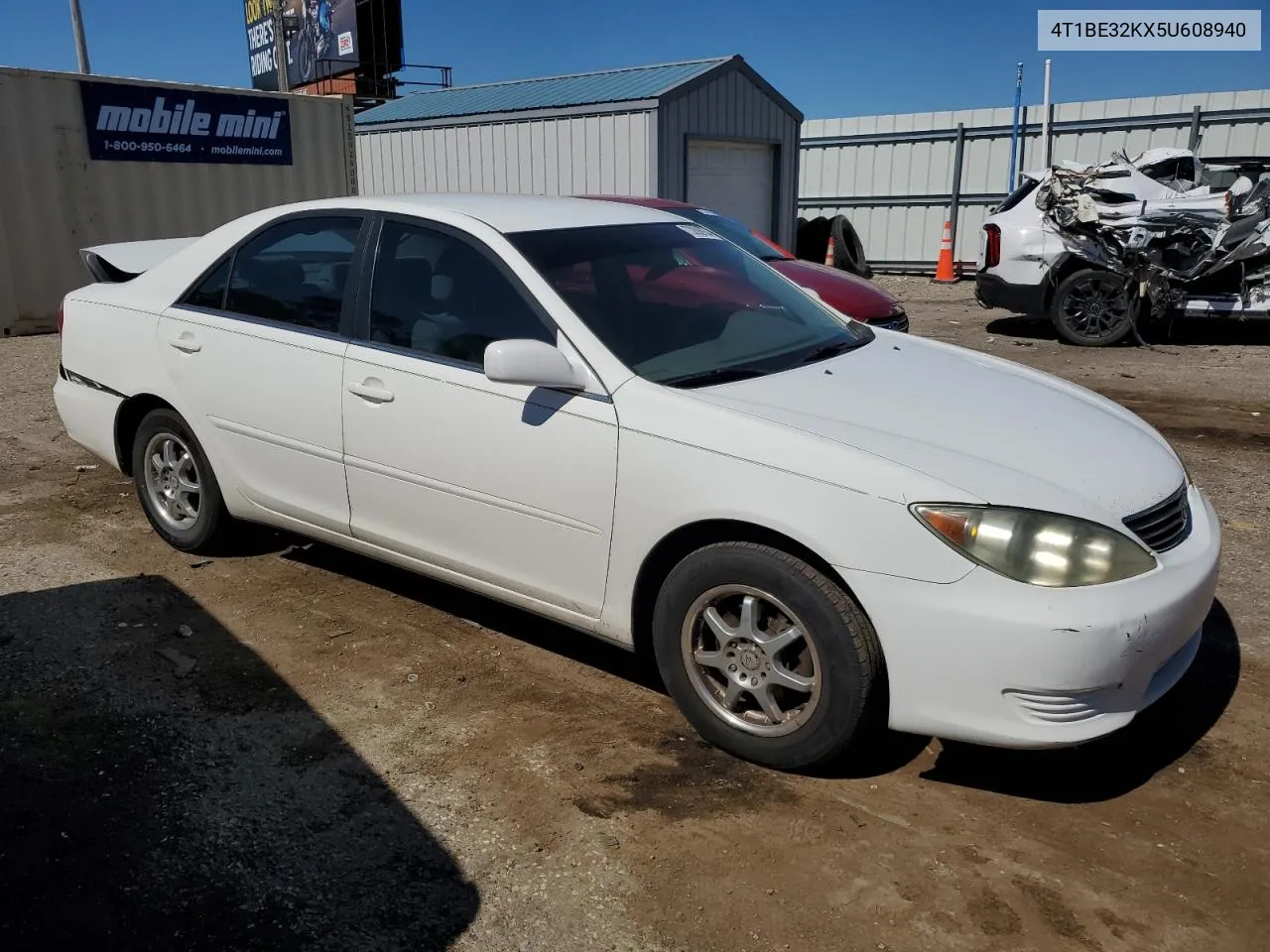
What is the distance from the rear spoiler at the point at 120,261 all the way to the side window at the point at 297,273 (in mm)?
943

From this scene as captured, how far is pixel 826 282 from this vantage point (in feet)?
27.5

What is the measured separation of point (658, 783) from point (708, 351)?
1.40 metres

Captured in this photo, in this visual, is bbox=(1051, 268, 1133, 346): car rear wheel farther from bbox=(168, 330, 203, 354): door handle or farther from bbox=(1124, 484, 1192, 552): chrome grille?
bbox=(168, 330, 203, 354): door handle

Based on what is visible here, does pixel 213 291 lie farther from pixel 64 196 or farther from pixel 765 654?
pixel 64 196

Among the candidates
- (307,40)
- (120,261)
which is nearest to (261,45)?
(307,40)

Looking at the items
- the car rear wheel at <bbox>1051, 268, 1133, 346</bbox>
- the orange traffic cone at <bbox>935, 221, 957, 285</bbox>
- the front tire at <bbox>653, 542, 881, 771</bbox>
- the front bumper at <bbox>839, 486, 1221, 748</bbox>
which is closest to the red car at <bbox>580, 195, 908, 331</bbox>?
the car rear wheel at <bbox>1051, 268, 1133, 346</bbox>

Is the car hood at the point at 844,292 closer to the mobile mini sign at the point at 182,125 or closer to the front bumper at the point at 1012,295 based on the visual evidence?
the front bumper at the point at 1012,295

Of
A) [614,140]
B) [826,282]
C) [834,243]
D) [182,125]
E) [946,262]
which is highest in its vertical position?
[182,125]

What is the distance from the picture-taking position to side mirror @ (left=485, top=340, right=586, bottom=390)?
3244 mm

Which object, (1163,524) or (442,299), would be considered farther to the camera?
(442,299)

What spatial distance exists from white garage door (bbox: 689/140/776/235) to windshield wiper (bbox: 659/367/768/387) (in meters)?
12.1

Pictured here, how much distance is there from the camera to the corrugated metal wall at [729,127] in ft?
47.5

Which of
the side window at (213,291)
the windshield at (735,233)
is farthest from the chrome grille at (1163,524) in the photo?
the windshield at (735,233)

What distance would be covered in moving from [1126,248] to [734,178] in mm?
7131
